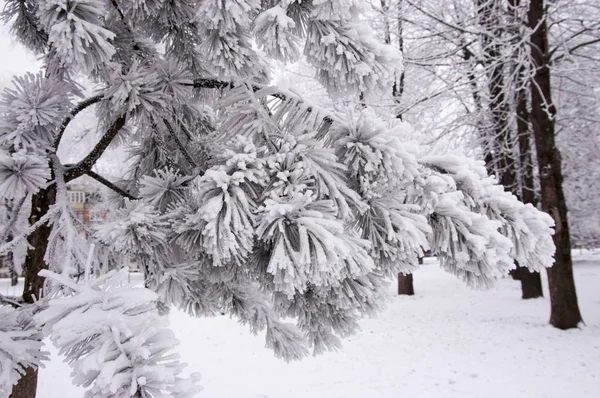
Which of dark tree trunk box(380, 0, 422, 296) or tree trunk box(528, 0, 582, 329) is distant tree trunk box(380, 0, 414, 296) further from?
tree trunk box(528, 0, 582, 329)

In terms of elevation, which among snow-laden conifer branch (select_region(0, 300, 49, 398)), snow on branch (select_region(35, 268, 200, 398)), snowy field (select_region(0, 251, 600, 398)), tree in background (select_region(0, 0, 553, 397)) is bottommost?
snowy field (select_region(0, 251, 600, 398))

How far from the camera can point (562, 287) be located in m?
6.76

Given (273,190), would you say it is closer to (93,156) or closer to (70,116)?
(70,116)

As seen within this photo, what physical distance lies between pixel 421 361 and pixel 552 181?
375 cm

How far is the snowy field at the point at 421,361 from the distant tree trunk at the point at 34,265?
358 centimetres

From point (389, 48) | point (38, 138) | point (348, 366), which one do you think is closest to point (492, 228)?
point (389, 48)

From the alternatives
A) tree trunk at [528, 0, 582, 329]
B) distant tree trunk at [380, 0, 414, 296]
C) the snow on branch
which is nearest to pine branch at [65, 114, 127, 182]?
the snow on branch

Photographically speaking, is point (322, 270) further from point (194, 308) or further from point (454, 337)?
point (454, 337)

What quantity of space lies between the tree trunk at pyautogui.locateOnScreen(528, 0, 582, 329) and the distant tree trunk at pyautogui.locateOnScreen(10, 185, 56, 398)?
7.05 metres

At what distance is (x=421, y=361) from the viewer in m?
5.96

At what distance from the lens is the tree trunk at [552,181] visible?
6629mm

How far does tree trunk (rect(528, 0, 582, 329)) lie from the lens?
6.63m

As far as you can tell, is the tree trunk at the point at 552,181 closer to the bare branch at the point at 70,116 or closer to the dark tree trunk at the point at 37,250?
the bare branch at the point at 70,116

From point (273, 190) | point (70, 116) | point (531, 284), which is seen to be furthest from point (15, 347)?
point (531, 284)
